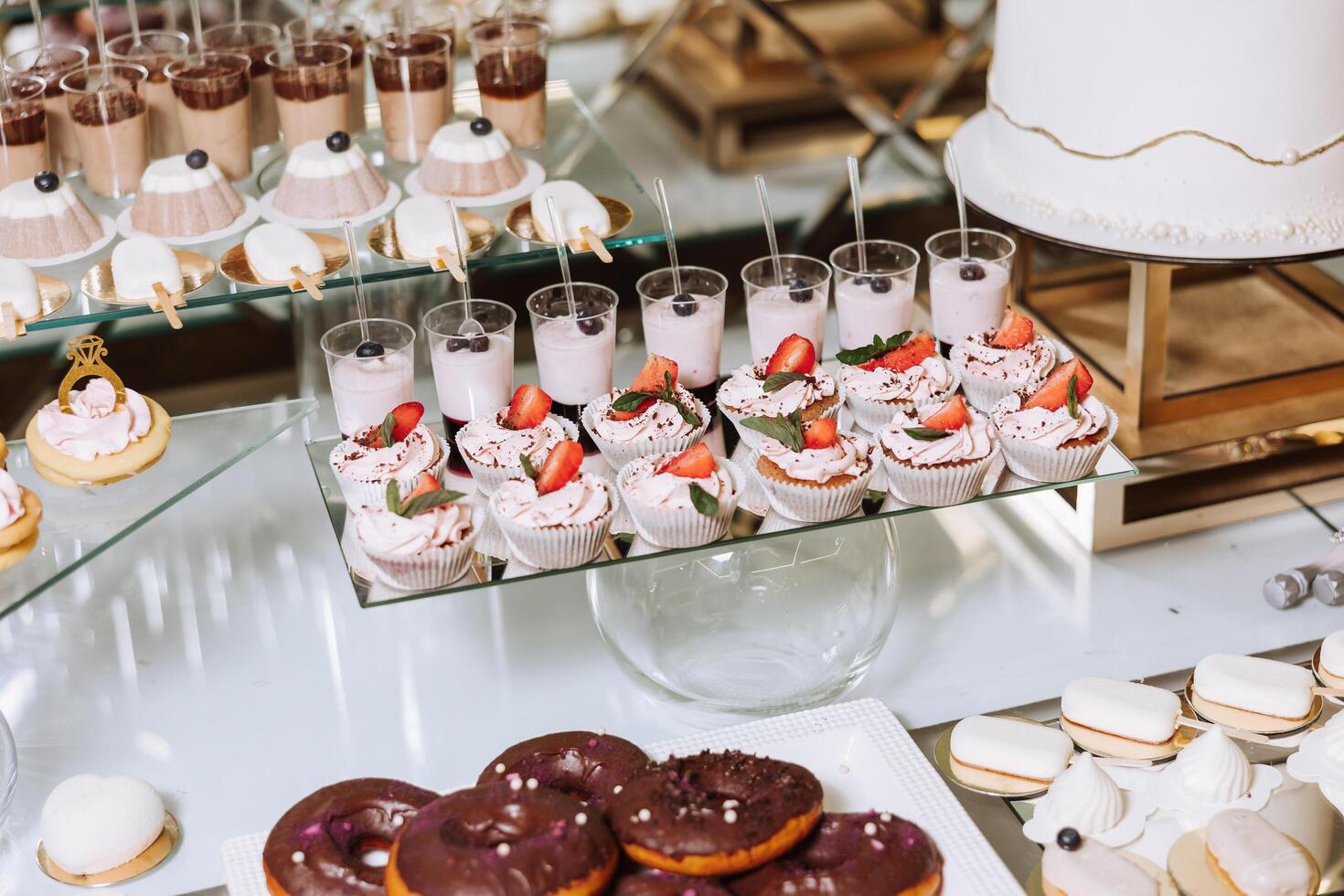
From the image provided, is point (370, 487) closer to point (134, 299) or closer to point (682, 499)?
point (682, 499)

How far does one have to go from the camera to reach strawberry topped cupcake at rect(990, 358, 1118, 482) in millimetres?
2086

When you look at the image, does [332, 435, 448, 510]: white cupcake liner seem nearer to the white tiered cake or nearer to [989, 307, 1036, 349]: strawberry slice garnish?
[989, 307, 1036, 349]: strawberry slice garnish

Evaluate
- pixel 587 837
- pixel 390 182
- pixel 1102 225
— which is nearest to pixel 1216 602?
pixel 1102 225

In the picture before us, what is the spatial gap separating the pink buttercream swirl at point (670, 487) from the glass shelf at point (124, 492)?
562 millimetres

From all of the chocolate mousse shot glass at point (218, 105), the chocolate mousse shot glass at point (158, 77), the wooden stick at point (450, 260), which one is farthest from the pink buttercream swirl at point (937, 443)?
the chocolate mousse shot glass at point (158, 77)

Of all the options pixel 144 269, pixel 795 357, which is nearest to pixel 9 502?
pixel 144 269

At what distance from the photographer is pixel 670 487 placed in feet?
6.58

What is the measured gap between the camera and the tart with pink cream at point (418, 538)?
1953mm

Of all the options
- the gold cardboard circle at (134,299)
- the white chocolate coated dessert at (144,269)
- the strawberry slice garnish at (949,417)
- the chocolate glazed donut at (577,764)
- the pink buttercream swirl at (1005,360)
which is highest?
→ the white chocolate coated dessert at (144,269)

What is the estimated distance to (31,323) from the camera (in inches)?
94.9

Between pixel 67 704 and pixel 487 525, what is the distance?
2.56 feet

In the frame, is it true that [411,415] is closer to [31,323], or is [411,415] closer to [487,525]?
[487,525]

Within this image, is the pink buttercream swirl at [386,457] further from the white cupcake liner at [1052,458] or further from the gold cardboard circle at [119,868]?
the white cupcake liner at [1052,458]

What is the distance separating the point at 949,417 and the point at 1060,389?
160 mm
